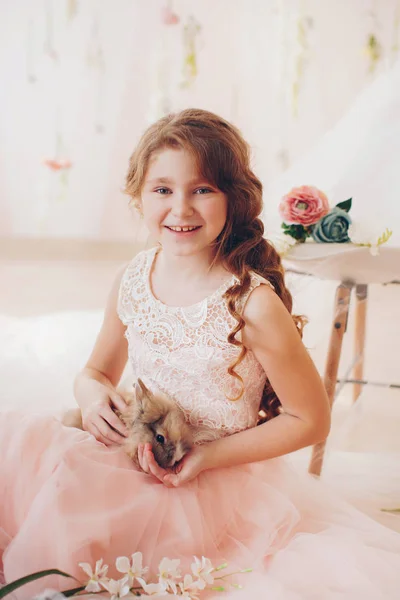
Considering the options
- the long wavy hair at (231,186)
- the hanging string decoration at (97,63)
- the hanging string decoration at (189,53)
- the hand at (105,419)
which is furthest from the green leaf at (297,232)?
the hanging string decoration at (97,63)

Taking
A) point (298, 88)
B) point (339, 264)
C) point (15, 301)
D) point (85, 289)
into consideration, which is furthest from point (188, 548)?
point (298, 88)

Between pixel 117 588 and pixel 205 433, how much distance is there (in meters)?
0.30

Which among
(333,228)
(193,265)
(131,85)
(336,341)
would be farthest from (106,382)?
(131,85)

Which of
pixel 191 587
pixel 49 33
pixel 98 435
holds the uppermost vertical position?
pixel 49 33

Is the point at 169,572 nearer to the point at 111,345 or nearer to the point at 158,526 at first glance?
the point at 158,526

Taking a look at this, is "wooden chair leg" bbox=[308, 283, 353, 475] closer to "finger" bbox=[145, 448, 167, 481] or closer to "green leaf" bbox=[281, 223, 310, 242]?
"green leaf" bbox=[281, 223, 310, 242]

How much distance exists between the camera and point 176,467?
3.10 feet

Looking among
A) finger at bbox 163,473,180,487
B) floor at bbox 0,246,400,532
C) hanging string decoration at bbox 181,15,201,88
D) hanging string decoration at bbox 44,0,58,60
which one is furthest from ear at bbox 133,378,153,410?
hanging string decoration at bbox 44,0,58,60

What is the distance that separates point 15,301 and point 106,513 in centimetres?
227

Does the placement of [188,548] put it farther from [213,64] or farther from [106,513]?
[213,64]

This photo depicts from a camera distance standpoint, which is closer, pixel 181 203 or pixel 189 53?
pixel 181 203

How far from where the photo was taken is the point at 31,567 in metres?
0.80

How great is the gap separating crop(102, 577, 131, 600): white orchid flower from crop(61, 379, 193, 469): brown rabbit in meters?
0.19

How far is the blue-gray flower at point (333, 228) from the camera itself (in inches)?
60.3
